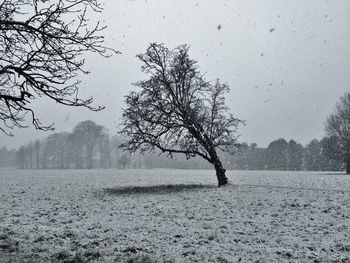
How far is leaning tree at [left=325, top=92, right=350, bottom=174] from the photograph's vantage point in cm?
5572

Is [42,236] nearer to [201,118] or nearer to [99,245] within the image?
[99,245]

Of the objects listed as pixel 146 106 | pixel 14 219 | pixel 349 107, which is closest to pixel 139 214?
pixel 14 219

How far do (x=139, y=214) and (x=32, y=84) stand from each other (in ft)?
26.1

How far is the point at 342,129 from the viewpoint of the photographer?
5822 cm

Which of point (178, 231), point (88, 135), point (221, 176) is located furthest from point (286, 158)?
point (178, 231)

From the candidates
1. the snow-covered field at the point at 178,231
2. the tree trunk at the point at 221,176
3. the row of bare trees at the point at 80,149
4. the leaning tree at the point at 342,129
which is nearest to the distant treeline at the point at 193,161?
the row of bare trees at the point at 80,149

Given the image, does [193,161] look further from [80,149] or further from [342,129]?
[342,129]

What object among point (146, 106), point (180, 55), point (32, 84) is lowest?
point (32, 84)

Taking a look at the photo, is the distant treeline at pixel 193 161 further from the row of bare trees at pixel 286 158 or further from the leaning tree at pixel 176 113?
the leaning tree at pixel 176 113

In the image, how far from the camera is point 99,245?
8961 mm

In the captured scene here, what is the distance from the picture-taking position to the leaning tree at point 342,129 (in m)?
55.7

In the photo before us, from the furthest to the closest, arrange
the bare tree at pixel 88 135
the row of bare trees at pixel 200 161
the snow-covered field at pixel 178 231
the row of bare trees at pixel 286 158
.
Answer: the bare tree at pixel 88 135 → the row of bare trees at pixel 200 161 → the row of bare trees at pixel 286 158 → the snow-covered field at pixel 178 231

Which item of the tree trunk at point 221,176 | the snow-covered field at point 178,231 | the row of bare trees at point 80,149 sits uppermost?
the row of bare trees at point 80,149

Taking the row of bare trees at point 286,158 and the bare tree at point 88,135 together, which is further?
the bare tree at point 88,135
